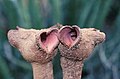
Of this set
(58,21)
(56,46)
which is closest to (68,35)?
(56,46)

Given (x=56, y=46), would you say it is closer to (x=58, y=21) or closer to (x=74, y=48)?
(x=74, y=48)

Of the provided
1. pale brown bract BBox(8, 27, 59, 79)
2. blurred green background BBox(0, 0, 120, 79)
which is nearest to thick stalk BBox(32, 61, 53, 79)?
pale brown bract BBox(8, 27, 59, 79)

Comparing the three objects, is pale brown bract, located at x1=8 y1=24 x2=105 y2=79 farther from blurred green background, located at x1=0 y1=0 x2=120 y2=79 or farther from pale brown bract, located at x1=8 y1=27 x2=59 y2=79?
blurred green background, located at x1=0 y1=0 x2=120 y2=79

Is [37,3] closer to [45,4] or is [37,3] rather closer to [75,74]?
[45,4]

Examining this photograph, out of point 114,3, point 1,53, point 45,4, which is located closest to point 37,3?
point 45,4

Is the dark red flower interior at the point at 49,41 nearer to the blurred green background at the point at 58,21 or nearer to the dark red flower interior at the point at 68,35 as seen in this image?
the dark red flower interior at the point at 68,35
